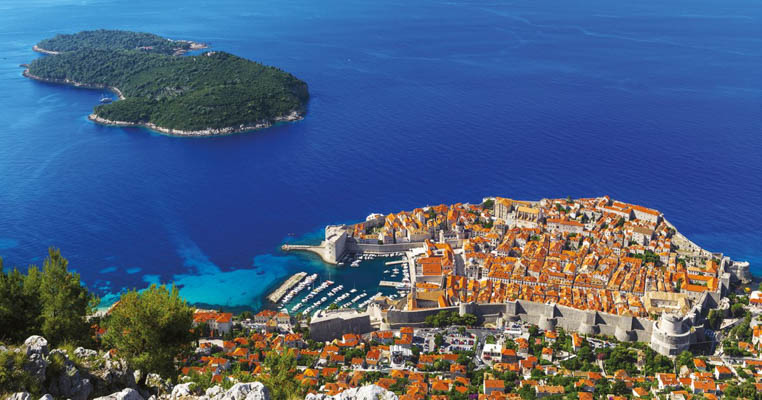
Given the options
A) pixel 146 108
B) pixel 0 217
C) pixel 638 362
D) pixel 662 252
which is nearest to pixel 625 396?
pixel 638 362

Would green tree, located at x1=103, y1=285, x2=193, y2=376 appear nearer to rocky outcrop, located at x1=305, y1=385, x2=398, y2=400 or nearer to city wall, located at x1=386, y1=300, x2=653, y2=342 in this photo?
rocky outcrop, located at x1=305, y1=385, x2=398, y2=400

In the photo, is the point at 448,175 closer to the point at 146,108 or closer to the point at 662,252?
the point at 662,252

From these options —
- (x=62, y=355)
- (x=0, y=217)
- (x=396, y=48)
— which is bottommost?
(x=0, y=217)

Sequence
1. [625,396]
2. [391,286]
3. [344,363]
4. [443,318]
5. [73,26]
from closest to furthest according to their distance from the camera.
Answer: [625,396] → [344,363] → [443,318] → [391,286] → [73,26]

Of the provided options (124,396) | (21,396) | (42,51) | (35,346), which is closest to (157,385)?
(124,396)

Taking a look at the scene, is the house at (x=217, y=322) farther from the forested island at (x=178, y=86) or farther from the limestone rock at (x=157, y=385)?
the forested island at (x=178, y=86)
